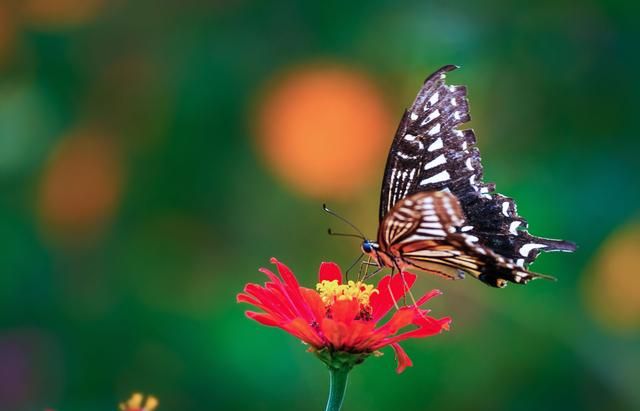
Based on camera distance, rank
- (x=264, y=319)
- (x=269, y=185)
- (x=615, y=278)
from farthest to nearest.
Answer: (x=269, y=185) → (x=615, y=278) → (x=264, y=319)

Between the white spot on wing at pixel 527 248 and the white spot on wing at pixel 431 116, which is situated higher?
the white spot on wing at pixel 431 116

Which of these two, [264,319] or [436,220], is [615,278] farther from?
[264,319]

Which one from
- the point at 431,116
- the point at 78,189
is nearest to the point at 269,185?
the point at 78,189

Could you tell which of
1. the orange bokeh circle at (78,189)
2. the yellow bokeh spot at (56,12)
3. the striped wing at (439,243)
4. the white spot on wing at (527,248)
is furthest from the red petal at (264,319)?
the yellow bokeh spot at (56,12)

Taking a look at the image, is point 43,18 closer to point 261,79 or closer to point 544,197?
point 261,79

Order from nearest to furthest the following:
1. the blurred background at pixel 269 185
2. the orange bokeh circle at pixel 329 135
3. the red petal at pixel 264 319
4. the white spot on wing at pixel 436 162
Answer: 1. the red petal at pixel 264 319
2. the white spot on wing at pixel 436 162
3. the blurred background at pixel 269 185
4. the orange bokeh circle at pixel 329 135

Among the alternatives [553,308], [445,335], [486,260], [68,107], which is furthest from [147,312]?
[486,260]

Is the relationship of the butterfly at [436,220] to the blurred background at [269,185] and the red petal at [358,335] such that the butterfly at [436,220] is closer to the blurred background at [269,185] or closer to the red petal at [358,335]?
the red petal at [358,335]
